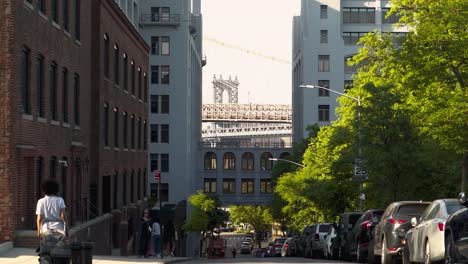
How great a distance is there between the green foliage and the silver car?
7963 cm

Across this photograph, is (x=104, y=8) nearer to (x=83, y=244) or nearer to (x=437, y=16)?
(x=437, y=16)

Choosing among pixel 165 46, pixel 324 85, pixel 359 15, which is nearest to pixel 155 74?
pixel 165 46

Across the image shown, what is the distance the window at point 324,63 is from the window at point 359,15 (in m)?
5.39

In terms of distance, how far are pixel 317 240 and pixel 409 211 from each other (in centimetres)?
1643

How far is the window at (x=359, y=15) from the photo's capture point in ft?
390

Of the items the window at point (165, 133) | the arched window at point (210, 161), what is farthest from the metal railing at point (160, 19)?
the arched window at point (210, 161)

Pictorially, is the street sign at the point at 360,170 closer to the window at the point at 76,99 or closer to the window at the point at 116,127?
the window at the point at 76,99

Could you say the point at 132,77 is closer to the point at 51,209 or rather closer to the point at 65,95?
the point at 65,95

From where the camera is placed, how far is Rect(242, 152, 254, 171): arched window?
141750 millimetres

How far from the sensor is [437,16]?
42406mm

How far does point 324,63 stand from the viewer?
11731cm

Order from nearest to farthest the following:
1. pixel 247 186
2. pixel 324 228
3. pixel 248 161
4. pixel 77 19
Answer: pixel 77 19 < pixel 324 228 < pixel 248 161 < pixel 247 186

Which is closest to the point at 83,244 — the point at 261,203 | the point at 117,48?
the point at 117,48

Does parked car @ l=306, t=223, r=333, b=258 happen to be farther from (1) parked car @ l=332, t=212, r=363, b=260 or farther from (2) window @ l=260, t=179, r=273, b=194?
(2) window @ l=260, t=179, r=273, b=194
